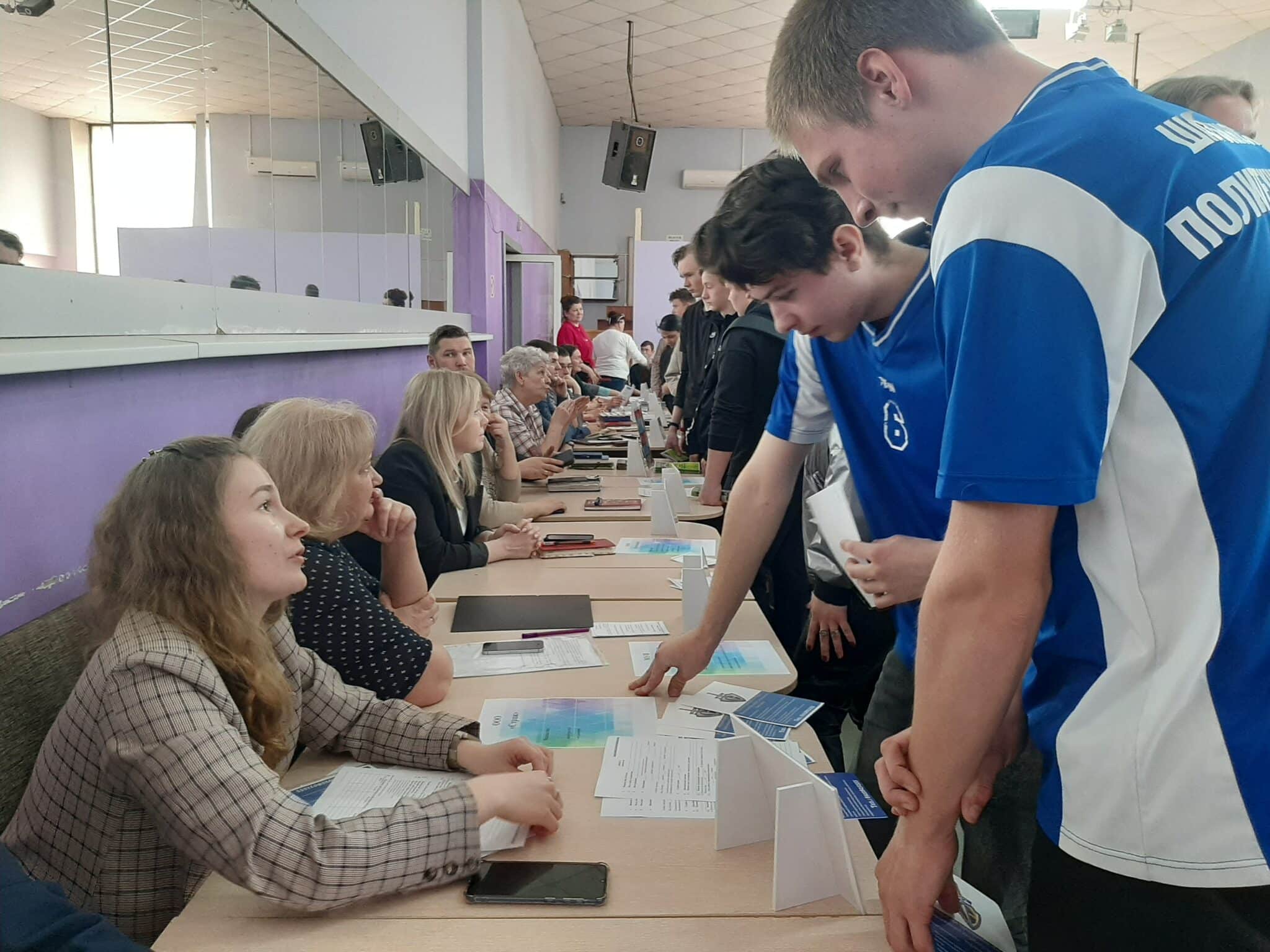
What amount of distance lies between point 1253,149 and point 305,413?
64.1 inches

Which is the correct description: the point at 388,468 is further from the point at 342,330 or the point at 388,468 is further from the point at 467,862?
the point at 467,862

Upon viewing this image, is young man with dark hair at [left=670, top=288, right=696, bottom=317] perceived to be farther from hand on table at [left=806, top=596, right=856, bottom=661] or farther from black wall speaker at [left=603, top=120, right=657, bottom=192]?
hand on table at [left=806, top=596, right=856, bottom=661]

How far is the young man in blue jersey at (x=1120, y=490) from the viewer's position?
2.22ft

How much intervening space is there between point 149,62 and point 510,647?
148cm

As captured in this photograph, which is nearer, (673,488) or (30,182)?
(30,182)

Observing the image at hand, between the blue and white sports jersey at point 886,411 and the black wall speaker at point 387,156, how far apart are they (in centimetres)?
304

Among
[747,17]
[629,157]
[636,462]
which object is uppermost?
[747,17]

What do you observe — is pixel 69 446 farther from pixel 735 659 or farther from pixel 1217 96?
pixel 1217 96

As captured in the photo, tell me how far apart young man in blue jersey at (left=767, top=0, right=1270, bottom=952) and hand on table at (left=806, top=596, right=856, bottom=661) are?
146 centimetres

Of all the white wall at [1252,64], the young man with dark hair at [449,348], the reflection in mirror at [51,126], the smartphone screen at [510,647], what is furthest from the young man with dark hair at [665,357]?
the reflection in mirror at [51,126]

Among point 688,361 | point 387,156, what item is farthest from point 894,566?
point 688,361

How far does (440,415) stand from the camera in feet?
9.26

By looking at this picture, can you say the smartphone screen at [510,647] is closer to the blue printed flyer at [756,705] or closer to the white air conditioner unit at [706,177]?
the blue printed flyer at [756,705]

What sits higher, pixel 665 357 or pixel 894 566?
pixel 665 357
